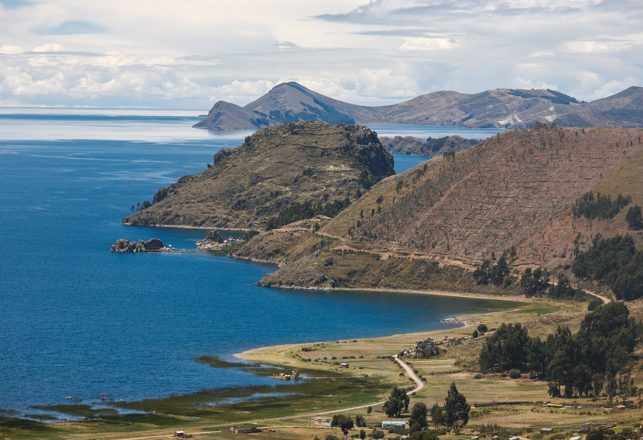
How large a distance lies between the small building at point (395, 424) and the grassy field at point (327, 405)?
1638 millimetres

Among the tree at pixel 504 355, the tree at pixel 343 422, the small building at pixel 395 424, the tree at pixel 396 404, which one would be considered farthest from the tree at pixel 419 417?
the tree at pixel 504 355

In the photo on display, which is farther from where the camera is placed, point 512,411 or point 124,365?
point 124,365

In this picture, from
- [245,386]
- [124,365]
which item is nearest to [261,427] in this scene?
[245,386]

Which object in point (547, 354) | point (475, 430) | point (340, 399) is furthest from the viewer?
point (547, 354)

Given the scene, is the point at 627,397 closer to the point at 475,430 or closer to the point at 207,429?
the point at 475,430

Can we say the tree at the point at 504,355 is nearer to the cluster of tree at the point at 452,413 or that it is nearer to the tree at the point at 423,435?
the cluster of tree at the point at 452,413

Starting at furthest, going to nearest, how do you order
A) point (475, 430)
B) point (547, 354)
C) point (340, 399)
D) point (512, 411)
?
point (547, 354) < point (340, 399) < point (512, 411) < point (475, 430)

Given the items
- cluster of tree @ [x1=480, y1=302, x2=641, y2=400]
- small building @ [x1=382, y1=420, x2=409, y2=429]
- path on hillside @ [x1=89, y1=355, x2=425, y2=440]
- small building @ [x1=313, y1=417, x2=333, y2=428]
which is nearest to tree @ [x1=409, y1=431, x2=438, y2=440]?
small building @ [x1=382, y1=420, x2=409, y2=429]

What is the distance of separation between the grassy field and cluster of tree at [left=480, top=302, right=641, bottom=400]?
9.49 ft

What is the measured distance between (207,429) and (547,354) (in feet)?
198

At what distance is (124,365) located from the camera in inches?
7372

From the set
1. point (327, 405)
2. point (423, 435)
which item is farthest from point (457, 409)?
point (327, 405)

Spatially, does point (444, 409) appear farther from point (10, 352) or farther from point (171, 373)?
point (10, 352)

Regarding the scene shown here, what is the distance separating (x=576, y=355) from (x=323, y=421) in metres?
46.1
